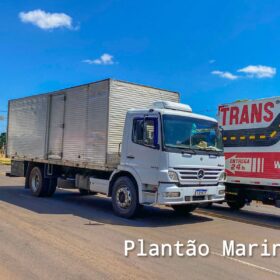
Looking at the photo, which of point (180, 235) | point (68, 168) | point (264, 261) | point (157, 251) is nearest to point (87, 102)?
point (68, 168)

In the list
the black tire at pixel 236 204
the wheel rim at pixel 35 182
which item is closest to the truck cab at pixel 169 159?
the black tire at pixel 236 204

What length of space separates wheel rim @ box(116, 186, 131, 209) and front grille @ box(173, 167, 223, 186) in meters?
1.47

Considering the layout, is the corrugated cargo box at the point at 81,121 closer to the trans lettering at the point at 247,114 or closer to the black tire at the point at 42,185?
the black tire at the point at 42,185

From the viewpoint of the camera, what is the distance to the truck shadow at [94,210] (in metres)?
9.45

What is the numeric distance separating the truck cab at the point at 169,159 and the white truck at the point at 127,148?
23 mm

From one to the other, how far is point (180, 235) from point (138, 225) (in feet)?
4.14

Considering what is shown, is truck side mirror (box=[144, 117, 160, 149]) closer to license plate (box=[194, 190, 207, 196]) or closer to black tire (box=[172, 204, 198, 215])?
Result: license plate (box=[194, 190, 207, 196])

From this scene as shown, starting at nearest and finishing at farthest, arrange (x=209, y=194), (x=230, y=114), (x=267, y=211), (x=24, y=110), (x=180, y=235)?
(x=180, y=235) → (x=209, y=194) → (x=230, y=114) → (x=267, y=211) → (x=24, y=110)

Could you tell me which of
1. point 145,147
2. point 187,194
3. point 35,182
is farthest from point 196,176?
point 35,182

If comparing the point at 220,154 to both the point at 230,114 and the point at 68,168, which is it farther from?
the point at 68,168

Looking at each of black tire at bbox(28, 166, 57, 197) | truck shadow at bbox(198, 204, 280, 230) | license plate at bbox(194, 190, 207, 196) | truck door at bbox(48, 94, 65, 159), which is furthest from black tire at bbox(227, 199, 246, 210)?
black tire at bbox(28, 166, 57, 197)

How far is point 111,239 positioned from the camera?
7.39m

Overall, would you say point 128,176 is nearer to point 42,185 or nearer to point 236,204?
point 236,204

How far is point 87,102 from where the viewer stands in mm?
11523
